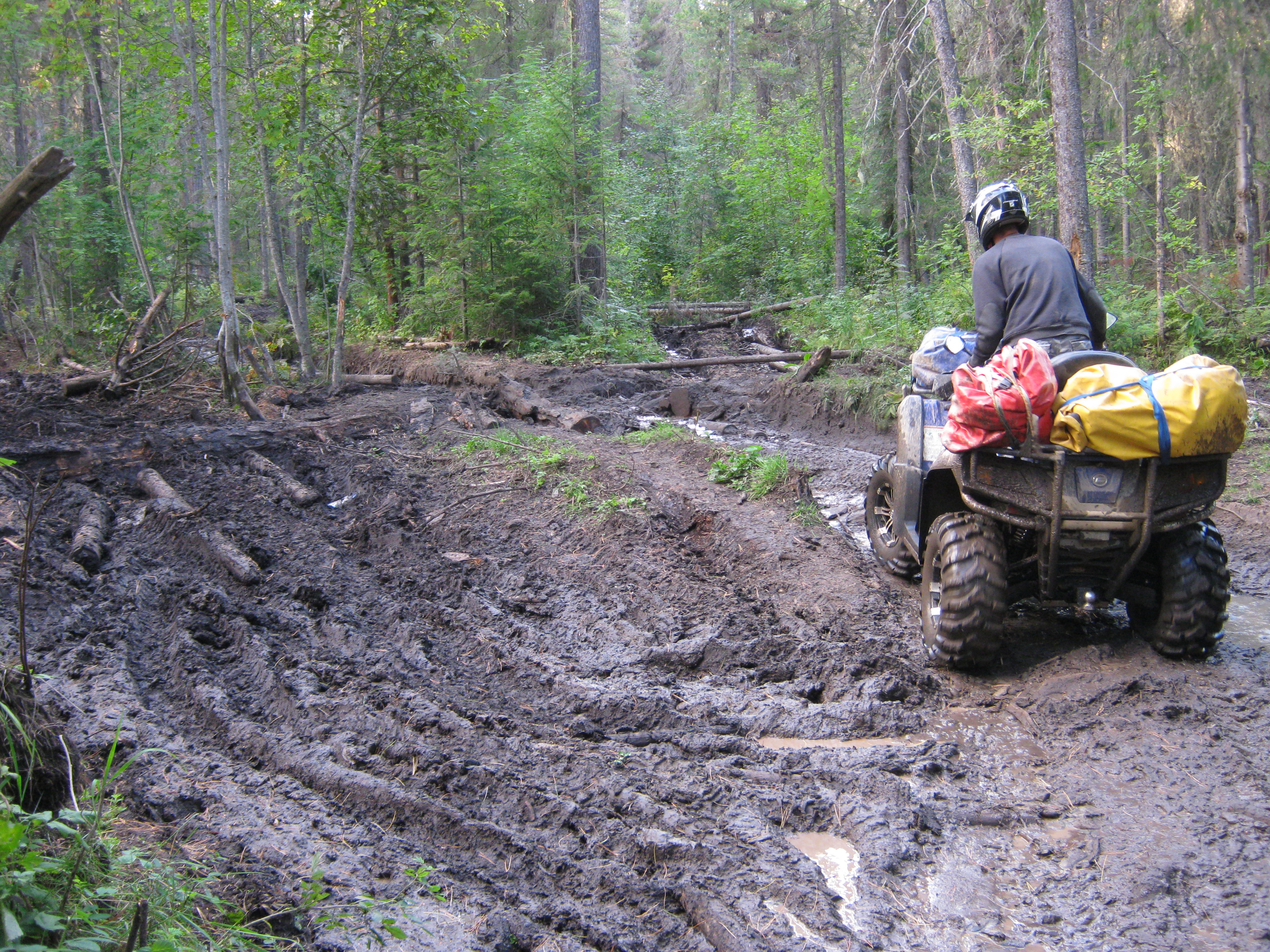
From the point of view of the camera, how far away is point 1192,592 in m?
4.42

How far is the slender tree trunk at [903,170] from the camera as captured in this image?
64.2 feet

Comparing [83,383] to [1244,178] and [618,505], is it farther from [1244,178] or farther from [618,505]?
[1244,178]

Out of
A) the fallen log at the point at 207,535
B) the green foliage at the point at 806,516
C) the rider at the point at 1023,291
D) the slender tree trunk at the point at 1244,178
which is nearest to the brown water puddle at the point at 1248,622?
the rider at the point at 1023,291

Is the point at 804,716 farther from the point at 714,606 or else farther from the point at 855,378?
the point at 855,378

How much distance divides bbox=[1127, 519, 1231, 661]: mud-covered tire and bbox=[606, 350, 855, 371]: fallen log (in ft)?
34.4

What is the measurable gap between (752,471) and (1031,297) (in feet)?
12.5

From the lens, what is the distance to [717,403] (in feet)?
44.5

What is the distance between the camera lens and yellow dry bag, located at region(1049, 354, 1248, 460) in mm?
3965

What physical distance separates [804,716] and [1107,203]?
11710 mm

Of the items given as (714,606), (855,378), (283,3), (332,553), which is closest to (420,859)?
(714,606)

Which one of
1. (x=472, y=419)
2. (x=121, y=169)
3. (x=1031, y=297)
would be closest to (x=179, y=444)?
(x=472, y=419)

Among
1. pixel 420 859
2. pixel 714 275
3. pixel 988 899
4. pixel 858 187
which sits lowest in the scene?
pixel 988 899

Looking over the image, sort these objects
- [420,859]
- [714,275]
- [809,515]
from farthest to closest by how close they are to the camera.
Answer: [714,275]
[809,515]
[420,859]

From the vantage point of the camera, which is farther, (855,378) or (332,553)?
(855,378)
